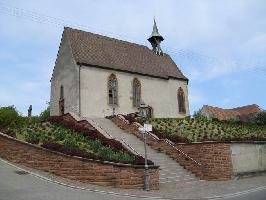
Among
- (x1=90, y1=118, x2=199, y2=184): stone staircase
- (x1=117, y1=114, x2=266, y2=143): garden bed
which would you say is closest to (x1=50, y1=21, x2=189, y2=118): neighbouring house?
(x1=117, y1=114, x2=266, y2=143): garden bed

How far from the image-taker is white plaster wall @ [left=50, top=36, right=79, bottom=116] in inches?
1467

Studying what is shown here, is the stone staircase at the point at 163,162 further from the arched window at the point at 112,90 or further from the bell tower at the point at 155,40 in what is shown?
the bell tower at the point at 155,40

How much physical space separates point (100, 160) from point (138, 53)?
102 ft

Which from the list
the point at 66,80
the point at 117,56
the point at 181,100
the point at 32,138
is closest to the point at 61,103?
the point at 66,80

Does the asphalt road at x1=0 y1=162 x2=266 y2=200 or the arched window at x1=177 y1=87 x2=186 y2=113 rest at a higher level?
the arched window at x1=177 y1=87 x2=186 y2=113

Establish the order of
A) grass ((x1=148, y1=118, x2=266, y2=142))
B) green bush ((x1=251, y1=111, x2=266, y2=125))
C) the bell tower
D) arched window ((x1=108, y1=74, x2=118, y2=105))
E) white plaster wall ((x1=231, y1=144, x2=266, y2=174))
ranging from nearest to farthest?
white plaster wall ((x1=231, y1=144, x2=266, y2=174)), grass ((x1=148, y1=118, x2=266, y2=142)), arched window ((x1=108, y1=74, x2=118, y2=105)), green bush ((x1=251, y1=111, x2=266, y2=125)), the bell tower

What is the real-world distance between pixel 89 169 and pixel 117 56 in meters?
27.0

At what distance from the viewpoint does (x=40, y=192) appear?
14148mm

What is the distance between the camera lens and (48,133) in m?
23.6

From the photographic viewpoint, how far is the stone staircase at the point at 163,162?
818 inches

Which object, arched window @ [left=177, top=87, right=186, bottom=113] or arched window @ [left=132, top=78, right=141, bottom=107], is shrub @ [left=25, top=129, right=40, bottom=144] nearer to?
arched window @ [left=132, top=78, right=141, bottom=107]

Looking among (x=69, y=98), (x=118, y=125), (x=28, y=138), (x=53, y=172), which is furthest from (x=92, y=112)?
(x=53, y=172)

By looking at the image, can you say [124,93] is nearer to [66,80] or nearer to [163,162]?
[66,80]

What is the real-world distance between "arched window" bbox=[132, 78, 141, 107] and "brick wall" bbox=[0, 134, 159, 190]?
899 inches
